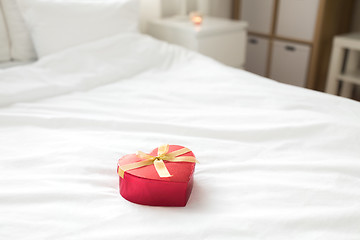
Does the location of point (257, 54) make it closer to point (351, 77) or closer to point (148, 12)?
point (351, 77)

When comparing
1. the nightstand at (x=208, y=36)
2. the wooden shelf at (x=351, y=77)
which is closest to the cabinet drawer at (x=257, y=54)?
the nightstand at (x=208, y=36)

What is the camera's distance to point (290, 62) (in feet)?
8.73

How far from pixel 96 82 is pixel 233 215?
3.08 feet

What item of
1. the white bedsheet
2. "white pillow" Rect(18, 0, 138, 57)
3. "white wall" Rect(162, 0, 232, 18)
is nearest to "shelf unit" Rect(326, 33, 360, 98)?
"white wall" Rect(162, 0, 232, 18)

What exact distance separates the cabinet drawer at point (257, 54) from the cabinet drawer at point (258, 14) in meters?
0.08

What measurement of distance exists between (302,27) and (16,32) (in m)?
1.88

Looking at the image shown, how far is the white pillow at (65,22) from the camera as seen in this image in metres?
1.56

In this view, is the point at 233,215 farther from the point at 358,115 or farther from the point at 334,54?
the point at 334,54

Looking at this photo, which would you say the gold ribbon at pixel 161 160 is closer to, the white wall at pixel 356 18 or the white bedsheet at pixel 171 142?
the white bedsheet at pixel 171 142

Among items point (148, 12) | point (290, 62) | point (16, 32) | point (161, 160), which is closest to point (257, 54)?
point (290, 62)

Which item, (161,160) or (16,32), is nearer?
(161,160)

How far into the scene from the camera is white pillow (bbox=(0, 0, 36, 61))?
5.15 ft

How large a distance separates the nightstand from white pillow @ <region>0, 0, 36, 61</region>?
0.91m

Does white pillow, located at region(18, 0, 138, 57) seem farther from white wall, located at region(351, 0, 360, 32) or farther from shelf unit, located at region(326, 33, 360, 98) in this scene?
white wall, located at region(351, 0, 360, 32)
